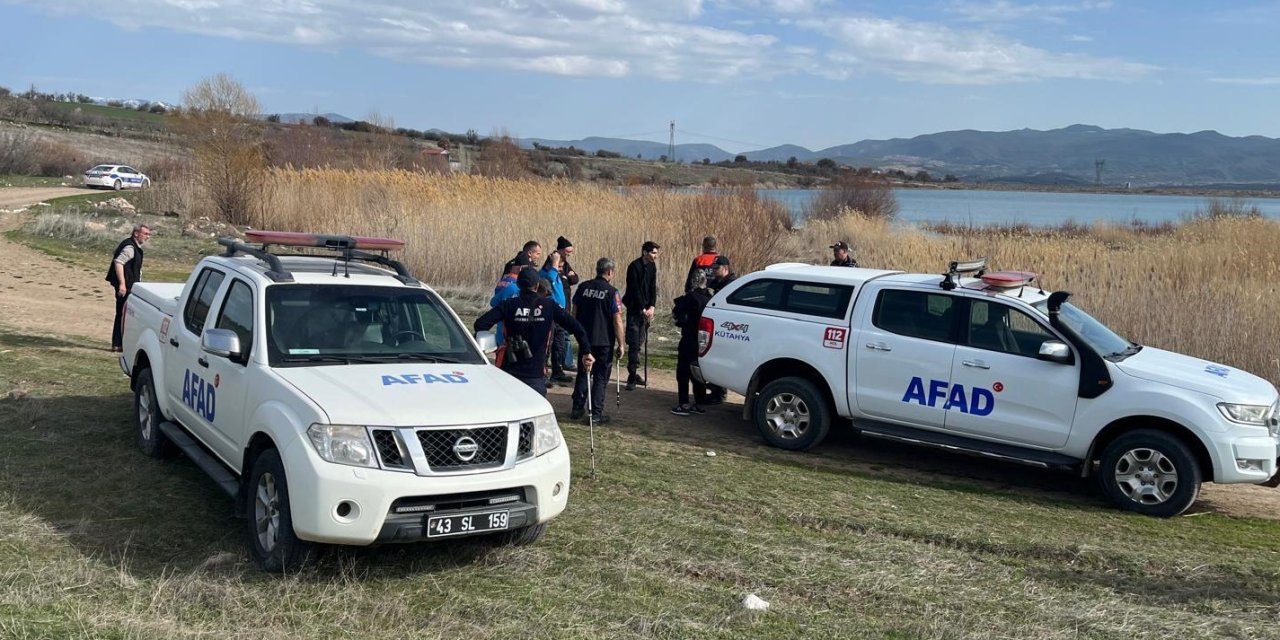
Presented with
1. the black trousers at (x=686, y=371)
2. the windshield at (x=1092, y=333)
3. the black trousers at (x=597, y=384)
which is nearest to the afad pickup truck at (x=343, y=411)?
the black trousers at (x=597, y=384)

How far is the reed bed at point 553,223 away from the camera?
21031 mm

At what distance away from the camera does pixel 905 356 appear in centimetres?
940

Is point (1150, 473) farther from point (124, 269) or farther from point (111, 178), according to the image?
point (111, 178)

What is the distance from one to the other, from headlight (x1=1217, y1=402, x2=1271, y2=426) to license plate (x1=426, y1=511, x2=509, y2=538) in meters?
5.70

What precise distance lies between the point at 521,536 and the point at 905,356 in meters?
4.43

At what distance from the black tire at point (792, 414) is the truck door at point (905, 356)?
37 centimetres

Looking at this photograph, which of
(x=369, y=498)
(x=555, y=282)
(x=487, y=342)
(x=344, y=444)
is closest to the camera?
(x=369, y=498)

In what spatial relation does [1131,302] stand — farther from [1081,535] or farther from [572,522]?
[572,522]

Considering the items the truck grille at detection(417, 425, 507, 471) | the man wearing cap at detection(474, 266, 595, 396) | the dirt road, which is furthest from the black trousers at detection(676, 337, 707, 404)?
the dirt road

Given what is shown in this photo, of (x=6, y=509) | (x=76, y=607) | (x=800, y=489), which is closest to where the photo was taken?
(x=76, y=607)

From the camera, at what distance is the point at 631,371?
42.3 feet

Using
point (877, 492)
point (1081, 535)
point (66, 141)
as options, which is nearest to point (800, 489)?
point (877, 492)

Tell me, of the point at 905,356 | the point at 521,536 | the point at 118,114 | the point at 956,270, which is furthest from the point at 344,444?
the point at 118,114

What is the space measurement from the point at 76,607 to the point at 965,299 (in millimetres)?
7140
